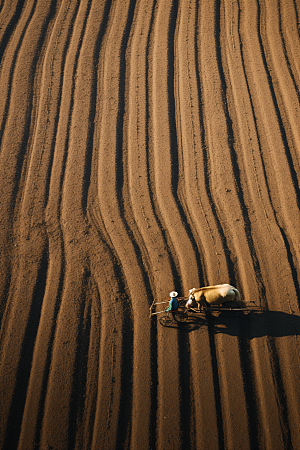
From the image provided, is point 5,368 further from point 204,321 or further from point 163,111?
point 163,111

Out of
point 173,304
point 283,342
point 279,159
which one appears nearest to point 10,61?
point 279,159

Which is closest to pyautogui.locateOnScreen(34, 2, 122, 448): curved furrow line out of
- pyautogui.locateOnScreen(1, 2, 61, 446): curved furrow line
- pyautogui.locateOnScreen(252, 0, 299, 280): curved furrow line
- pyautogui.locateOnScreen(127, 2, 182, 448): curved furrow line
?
pyautogui.locateOnScreen(1, 2, 61, 446): curved furrow line

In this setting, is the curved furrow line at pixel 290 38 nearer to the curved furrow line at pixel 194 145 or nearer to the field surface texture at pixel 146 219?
the field surface texture at pixel 146 219

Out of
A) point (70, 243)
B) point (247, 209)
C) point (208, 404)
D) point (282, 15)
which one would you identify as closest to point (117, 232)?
point (70, 243)

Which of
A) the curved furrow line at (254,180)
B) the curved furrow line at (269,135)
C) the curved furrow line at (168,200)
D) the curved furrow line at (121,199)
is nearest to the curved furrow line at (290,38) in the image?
the curved furrow line at (269,135)

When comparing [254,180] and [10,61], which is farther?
[10,61]

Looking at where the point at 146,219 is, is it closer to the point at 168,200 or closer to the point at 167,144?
the point at 168,200
